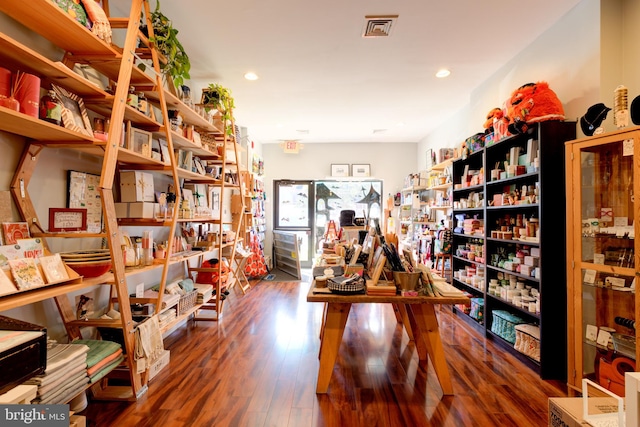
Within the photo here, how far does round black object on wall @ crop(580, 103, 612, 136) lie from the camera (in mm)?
2043

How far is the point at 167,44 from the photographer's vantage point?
7.79 ft

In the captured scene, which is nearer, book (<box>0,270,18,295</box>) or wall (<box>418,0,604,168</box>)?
book (<box>0,270,18,295</box>)

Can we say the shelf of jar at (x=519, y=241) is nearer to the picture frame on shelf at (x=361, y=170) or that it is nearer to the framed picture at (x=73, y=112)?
the framed picture at (x=73, y=112)

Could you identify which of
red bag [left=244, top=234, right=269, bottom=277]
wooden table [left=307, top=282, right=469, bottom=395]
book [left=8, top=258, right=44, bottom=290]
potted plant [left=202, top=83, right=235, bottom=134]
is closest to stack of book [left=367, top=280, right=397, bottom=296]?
wooden table [left=307, top=282, right=469, bottom=395]

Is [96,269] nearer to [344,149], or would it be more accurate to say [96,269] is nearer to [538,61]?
[538,61]

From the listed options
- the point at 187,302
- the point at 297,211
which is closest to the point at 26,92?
the point at 187,302

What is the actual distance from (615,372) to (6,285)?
3444mm

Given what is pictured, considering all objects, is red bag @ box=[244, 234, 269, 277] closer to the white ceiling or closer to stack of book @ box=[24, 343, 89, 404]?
the white ceiling

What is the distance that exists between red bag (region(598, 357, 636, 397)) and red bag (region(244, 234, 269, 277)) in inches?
187

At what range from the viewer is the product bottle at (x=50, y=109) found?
1.56 meters

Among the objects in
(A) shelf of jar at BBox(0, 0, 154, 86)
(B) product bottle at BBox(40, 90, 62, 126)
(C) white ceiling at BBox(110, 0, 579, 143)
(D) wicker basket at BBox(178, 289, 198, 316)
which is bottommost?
(D) wicker basket at BBox(178, 289, 198, 316)

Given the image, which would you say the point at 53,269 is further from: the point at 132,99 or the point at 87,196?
the point at 132,99
